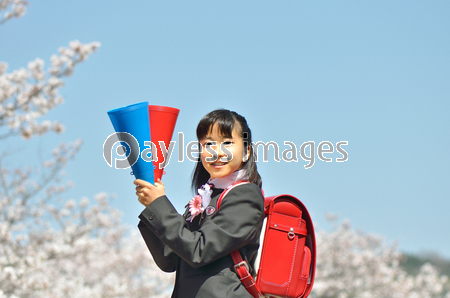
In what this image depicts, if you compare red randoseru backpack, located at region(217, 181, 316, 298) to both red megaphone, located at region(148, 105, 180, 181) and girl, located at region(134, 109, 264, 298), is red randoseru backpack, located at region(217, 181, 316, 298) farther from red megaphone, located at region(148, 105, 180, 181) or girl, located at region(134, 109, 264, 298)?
red megaphone, located at region(148, 105, 180, 181)

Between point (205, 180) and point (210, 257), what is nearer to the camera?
point (210, 257)

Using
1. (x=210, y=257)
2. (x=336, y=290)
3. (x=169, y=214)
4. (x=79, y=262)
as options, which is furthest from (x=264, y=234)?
(x=336, y=290)

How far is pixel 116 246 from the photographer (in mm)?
14375

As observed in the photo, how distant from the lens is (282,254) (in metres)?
2.05

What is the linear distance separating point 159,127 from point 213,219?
437mm

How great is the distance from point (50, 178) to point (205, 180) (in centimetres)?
686

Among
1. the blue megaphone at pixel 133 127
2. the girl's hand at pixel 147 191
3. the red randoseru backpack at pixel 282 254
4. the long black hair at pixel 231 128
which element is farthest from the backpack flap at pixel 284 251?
the blue megaphone at pixel 133 127

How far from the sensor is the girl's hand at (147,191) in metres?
1.97

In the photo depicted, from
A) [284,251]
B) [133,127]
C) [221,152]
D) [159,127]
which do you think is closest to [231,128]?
[221,152]

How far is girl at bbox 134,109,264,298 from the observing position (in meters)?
1.92

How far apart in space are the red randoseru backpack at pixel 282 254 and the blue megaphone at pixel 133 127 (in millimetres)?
406

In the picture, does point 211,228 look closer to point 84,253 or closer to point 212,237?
point 212,237

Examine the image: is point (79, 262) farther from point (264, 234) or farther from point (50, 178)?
point (264, 234)

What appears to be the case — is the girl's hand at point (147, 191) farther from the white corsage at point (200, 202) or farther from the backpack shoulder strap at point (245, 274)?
the backpack shoulder strap at point (245, 274)
